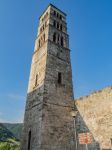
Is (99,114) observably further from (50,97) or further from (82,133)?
(50,97)

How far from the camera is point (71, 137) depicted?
16.4 m

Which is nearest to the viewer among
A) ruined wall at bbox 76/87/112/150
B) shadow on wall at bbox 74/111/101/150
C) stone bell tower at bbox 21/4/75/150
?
ruined wall at bbox 76/87/112/150

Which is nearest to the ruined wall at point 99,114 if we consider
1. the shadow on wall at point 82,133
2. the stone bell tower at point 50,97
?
the shadow on wall at point 82,133

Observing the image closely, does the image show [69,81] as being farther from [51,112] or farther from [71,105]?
[51,112]

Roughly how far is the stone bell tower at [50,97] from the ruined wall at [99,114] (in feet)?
6.05

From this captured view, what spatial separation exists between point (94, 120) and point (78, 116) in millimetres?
2377

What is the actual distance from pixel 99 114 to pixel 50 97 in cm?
471

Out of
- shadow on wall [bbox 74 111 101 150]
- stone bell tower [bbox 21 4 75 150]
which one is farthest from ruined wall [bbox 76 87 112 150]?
stone bell tower [bbox 21 4 75 150]

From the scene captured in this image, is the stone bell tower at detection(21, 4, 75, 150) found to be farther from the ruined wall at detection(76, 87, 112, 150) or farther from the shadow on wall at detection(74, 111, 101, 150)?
Answer: the ruined wall at detection(76, 87, 112, 150)

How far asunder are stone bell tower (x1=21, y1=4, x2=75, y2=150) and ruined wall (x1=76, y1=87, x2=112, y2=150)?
6.05 ft

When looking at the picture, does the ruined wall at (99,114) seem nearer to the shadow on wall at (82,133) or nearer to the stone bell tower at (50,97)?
the shadow on wall at (82,133)

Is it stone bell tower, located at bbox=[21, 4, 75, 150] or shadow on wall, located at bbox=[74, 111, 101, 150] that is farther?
stone bell tower, located at bbox=[21, 4, 75, 150]

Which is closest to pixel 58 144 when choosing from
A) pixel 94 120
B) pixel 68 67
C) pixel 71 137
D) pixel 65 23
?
pixel 71 137

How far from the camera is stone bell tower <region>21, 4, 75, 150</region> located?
1513 cm
